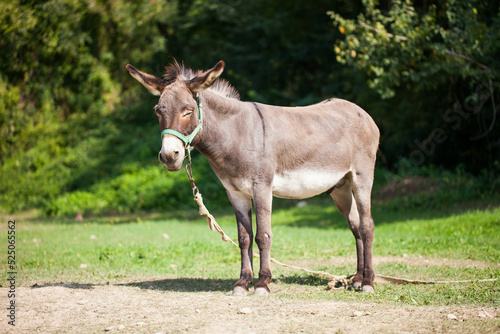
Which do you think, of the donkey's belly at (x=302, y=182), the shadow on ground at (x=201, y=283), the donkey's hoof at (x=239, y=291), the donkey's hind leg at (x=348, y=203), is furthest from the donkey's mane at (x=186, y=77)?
the shadow on ground at (x=201, y=283)

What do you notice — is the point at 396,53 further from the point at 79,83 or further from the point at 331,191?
the point at 79,83

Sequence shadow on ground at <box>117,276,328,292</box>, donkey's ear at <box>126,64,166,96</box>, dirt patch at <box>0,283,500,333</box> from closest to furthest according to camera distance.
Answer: dirt patch at <box>0,283,500,333</box>, donkey's ear at <box>126,64,166,96</box>, shadow on ground at <box>117,276,328,292</box>

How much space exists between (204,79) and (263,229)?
1.92 metres

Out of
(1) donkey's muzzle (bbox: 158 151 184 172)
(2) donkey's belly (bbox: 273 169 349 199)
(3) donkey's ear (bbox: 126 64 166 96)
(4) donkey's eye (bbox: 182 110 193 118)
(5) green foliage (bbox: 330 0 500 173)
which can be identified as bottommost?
(2) donkey's belly (bbox: 273 169 349 199)

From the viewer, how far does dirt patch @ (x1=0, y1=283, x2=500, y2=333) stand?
4.48 m

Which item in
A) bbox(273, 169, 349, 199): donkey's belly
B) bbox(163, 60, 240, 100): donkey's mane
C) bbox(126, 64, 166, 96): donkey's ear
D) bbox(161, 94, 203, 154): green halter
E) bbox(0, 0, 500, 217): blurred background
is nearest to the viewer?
bbox(161, 94, 203, 154): green halter

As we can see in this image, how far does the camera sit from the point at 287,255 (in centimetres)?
931

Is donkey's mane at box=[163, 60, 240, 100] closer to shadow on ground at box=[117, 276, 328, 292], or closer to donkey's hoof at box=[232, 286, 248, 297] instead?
donkey's hoof at box=[232, 286, 248, 297]

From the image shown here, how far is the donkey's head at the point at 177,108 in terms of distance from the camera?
5445mm

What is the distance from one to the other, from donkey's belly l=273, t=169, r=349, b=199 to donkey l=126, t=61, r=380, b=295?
0.04ft

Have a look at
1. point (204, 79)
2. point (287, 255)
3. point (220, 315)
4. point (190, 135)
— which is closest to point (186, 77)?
point (204, 79)

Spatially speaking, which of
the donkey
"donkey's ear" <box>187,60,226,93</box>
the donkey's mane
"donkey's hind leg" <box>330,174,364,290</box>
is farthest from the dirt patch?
the donkey's mane

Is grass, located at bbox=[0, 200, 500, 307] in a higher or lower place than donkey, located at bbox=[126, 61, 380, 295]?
lower

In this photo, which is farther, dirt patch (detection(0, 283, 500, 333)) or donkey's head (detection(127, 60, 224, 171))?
donkey's head (detection(127, 60, 224, 171))
